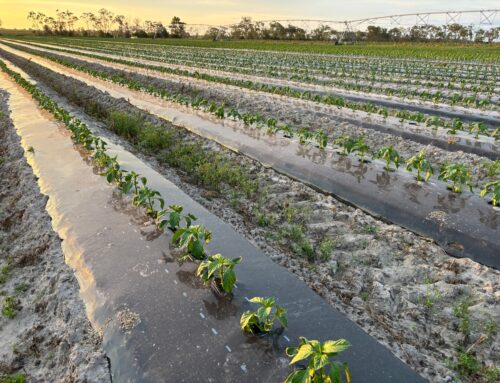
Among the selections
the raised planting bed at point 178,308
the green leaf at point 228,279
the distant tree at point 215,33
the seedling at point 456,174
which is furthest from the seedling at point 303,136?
the distant tree at point 215,33

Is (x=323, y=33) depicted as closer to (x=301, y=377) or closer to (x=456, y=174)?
(x=456, y=174)

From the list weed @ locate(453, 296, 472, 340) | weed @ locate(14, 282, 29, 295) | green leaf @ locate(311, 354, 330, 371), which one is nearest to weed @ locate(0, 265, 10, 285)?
weed @ locate(14, 282, 29, 295)

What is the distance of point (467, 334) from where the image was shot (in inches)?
129

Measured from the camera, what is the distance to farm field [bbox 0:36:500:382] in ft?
9.61

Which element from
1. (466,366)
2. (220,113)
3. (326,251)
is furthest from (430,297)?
(220,113)

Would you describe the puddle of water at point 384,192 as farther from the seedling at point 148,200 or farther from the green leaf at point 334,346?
the green leaf at point 334,346

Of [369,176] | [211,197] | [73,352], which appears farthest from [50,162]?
[369,176]

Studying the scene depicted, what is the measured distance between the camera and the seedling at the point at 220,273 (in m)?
3.14

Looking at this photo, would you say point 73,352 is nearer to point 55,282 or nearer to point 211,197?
point 55,282

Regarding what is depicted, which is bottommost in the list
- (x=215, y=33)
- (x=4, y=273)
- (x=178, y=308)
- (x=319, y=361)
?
(x=4, y=273)

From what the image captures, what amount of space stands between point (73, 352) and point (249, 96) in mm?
10760

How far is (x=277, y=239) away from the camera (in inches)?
187

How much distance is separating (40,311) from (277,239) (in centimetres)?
261

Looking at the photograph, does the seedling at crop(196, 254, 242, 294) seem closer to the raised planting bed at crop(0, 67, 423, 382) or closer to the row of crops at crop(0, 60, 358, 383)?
the row of crops at crop(0, 60, 358, 383)
